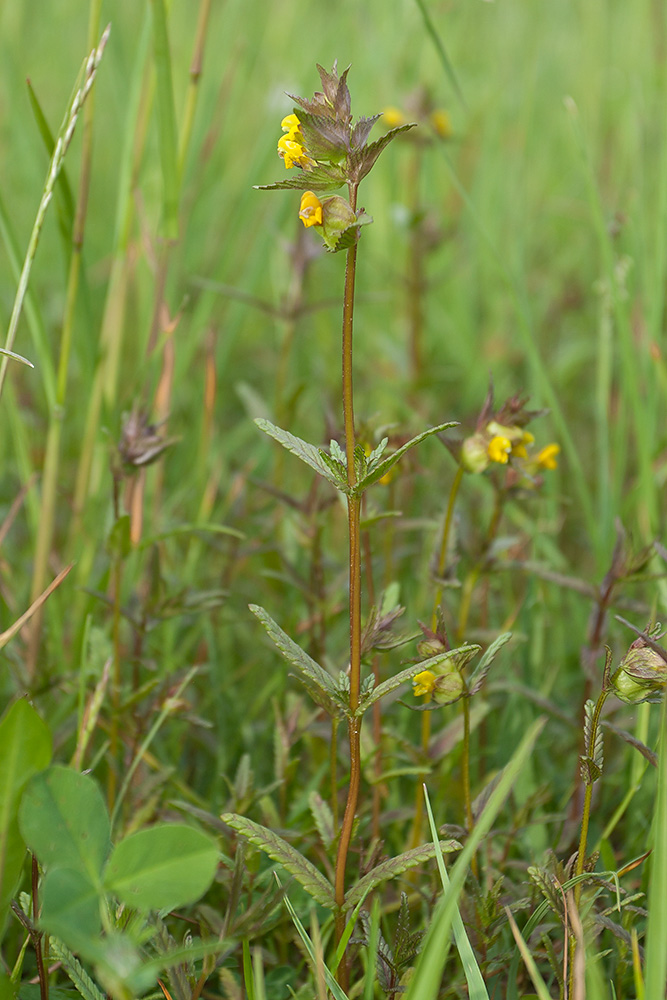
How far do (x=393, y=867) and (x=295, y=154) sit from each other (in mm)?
707

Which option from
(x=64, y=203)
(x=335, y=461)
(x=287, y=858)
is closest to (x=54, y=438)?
(x=64, y=203)

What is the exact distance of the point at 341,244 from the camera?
80 cm

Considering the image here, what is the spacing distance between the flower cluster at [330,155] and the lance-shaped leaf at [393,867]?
581 mm

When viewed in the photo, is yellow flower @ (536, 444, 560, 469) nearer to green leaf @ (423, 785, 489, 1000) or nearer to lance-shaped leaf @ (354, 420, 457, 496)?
lance-shaped leaf @ (354, 420, 457, 496)

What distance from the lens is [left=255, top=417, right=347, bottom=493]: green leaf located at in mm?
840

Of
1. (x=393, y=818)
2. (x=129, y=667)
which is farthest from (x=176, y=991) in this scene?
(x=129, y=667)

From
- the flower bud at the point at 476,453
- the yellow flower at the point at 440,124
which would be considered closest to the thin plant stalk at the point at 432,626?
the flower bud at the point at 476,453

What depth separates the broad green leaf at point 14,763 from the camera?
0.82 m

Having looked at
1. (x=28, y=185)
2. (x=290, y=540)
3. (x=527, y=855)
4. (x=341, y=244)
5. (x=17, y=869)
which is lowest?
(x=527, y=855)

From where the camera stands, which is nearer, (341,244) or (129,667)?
(341,244)

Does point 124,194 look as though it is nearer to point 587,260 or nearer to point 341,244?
point 341,244

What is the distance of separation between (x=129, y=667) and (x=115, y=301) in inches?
24.0

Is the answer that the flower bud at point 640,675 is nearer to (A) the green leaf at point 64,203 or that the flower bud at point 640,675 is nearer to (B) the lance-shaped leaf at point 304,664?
(B) the lance-shaped leaf at point 304,664

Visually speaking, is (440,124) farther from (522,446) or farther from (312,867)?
(312,867)
